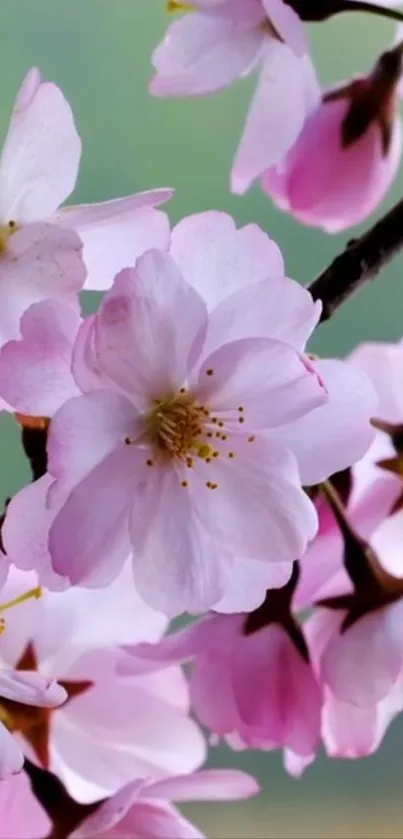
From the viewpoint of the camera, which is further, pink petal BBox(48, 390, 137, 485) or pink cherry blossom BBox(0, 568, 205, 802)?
pink cherry blossom BBox(0, 568, 205, 802)

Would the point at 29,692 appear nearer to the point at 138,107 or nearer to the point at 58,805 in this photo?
the point at 58,805

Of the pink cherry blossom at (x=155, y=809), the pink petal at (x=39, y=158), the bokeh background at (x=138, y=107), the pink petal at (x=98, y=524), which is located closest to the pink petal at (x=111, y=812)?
the pink cherry blossom at (x=155, y=809)

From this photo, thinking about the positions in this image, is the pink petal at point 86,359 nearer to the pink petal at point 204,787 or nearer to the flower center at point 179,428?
the flower center at point 179,428

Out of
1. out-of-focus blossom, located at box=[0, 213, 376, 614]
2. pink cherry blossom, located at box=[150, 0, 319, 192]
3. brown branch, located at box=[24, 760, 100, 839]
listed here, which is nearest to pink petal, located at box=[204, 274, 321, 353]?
out-of-focus blossom, located at box=[0, 213, 376, 614]

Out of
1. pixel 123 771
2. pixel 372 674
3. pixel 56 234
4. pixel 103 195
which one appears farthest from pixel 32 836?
pixel 103 195

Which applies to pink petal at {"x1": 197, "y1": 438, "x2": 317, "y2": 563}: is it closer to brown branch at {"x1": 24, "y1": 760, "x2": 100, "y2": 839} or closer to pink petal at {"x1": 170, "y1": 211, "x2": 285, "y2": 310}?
pink petal at {"x1": 170, "y1": 211, "x2": 285, "y2": 310}

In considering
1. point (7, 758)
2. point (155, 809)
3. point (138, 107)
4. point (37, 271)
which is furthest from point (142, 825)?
point (138, 107)
